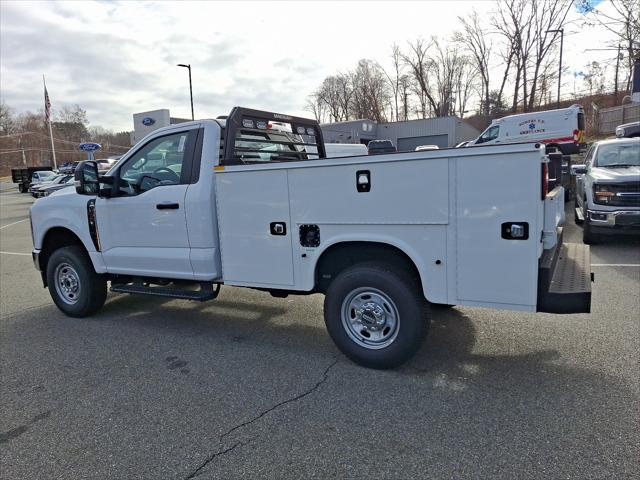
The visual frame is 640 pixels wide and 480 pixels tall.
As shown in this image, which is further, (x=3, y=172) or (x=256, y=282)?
(x=3, y=172)

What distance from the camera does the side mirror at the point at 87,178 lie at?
5.12 metres

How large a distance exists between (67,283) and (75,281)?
0.53 ft

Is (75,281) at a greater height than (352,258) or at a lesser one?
lesser

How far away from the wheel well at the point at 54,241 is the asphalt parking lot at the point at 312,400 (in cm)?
95

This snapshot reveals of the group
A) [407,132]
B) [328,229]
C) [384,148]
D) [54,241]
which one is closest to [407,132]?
[407,132]

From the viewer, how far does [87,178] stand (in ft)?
16.9

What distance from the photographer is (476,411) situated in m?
3.26

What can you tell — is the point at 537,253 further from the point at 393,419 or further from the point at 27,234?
the point at 27,234

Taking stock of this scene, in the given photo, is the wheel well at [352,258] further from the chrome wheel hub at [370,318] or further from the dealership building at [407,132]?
the dealership building at [407,132]

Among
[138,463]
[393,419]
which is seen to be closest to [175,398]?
[138,463]

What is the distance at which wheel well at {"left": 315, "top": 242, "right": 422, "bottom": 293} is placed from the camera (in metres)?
3.91

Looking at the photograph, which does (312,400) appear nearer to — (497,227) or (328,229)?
(328,229)

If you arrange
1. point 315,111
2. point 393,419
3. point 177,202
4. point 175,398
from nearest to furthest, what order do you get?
point 393,419 < point 175,398 < point 177,202 < point 315,111

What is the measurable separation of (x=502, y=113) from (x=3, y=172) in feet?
241
